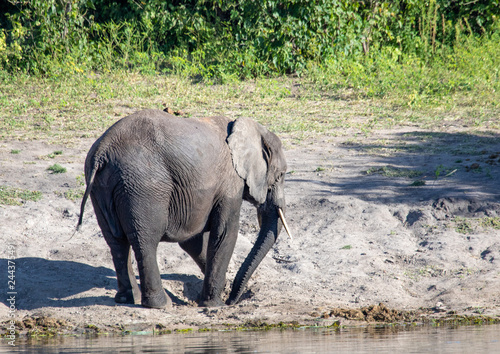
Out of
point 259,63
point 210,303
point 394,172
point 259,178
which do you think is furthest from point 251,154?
point 259,63

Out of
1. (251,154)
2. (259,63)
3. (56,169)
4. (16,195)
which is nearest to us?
(251,154)

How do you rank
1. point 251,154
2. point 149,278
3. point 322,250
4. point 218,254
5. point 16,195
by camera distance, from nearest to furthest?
1. point 149,278
2. point 218,254
3. point 251,154
4. point 322,250
5. point 16,195

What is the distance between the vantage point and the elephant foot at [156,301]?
5621 mm

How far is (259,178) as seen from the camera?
6168mm

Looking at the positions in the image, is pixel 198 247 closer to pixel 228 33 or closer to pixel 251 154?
pixel 251 154

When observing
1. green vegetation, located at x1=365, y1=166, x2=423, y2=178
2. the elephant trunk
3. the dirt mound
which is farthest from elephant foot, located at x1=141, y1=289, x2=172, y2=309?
green vegetation, located at x1=365, y1=166, x2=423, y2=178

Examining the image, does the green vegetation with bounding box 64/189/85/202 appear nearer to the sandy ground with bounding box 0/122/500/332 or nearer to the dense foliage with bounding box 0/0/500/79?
the sandy ground with bounding box 0/122/500/332

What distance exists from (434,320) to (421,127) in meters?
6.18

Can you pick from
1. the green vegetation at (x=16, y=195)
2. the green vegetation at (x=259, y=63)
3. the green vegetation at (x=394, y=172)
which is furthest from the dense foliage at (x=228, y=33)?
the green vegetation at (x=16, y=195)

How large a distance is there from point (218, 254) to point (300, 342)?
148 centimetres

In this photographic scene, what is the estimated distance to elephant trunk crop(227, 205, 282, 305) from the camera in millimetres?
6133

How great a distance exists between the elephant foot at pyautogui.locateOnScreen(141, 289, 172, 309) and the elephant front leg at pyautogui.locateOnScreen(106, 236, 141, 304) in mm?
166

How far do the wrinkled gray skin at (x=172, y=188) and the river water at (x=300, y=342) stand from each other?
76 centimetres

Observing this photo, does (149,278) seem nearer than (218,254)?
Yes
